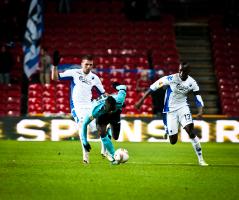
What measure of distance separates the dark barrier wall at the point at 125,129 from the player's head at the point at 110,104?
431 inches

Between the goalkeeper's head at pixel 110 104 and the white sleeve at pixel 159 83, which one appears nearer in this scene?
the goalkeeper's head at pixel 110 104

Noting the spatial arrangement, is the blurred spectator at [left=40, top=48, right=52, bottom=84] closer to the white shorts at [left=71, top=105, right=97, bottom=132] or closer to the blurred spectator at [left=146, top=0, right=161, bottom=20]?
the blurred spectator at [left=146, top=0, right=161, bottom=20]

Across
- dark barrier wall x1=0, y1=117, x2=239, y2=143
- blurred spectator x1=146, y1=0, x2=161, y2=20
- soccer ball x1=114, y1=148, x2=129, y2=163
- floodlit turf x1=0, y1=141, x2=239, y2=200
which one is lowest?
floodlit turf x1=0, y1=141, x2=239, y2=200

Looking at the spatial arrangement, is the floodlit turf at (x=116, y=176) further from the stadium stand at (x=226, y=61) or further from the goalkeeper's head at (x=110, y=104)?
the stadium stand at (x=226, y=61)

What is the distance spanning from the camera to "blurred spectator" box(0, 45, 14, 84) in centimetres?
2749

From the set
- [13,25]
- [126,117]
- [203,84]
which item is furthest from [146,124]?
[13,25]

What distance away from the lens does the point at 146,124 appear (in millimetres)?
25953

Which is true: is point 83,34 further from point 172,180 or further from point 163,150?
point 172,180

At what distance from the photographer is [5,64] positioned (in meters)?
27.6

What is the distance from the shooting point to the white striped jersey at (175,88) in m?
16.9

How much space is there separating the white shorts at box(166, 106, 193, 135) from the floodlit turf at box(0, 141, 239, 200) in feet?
2.62

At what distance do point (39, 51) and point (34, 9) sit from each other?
1.84m

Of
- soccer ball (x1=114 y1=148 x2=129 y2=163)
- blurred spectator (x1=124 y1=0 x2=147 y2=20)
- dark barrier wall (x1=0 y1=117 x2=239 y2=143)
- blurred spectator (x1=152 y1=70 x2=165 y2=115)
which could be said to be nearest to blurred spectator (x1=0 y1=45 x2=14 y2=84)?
dark barrier wall (x1=0 y1=117 x2=239 y2=143)

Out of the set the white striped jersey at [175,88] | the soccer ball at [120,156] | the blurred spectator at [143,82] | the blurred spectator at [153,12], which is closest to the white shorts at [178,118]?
the white striped jersey at [175,88]
